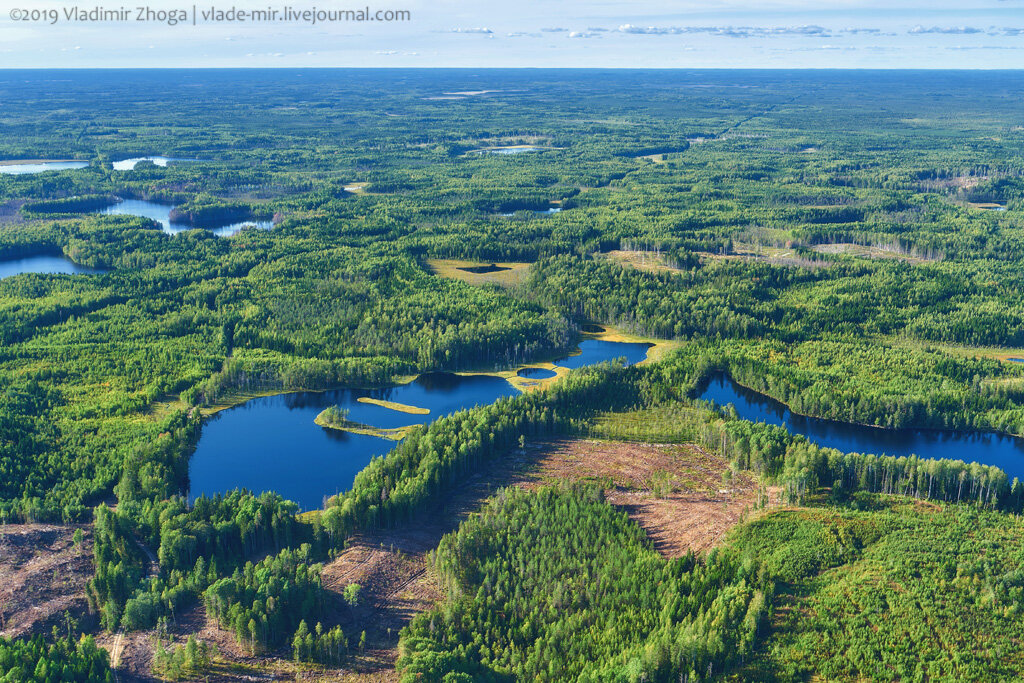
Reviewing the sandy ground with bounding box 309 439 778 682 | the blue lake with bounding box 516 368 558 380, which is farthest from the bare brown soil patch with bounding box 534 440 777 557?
the blue lake with bounding box 516 368 558 380

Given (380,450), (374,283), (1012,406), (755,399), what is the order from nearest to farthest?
1. (380,450)
2. (1012,406)
3. (755,399)
4. (374,283)

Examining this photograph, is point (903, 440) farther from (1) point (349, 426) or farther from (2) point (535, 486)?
(1) point (349, 426)

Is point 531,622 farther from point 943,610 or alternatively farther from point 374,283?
point 374,283

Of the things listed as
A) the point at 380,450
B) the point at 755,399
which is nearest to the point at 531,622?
the point at 380,450

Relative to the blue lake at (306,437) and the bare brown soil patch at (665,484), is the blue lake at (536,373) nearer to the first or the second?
the blue lake at (306,437)

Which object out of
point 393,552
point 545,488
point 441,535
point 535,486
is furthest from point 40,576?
point 535,486

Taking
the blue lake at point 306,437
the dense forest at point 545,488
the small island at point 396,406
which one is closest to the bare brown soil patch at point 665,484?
the dense forest at point 545,488
